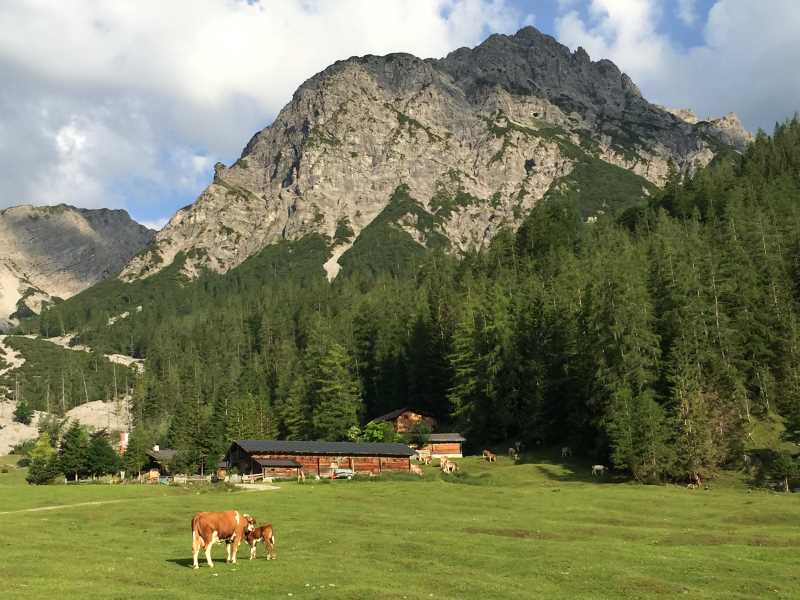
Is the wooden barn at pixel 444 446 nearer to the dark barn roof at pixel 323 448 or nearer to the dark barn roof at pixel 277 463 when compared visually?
the dark barn roof at pixel 323 448

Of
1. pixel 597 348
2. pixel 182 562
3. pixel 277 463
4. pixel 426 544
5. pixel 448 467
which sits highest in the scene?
pixel 597 348

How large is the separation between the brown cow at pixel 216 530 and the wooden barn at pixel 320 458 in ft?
206

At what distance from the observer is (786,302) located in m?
97.8

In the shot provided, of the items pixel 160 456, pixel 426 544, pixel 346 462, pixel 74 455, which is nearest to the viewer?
pixel 426 544

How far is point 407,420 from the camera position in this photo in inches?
4835

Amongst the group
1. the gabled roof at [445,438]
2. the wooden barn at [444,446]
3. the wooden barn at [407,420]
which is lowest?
the wooden barn at [444,446]

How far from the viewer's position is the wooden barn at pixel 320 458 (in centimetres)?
9362

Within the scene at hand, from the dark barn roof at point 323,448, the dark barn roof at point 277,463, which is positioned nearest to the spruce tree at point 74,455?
the dark barn roof at point 323,448

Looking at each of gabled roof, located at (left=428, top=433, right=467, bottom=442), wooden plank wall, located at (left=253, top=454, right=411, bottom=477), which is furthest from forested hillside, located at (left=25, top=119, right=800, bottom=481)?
wooden plank wall, located at (left=253, top=454, right=411, bottom=477)

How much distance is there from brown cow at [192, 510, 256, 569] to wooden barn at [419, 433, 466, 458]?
75.7 meters

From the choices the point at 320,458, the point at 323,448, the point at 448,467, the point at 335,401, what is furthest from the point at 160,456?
the point at 448,467

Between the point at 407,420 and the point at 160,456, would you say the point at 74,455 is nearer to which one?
the point at 160,456

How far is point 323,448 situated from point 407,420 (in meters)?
29.0

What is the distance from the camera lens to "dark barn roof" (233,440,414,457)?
94.5m
